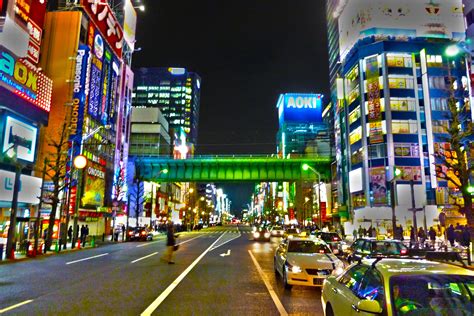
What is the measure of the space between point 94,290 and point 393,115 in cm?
5336

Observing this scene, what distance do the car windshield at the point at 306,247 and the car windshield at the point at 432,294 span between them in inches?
329

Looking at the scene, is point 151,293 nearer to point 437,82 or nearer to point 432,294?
point 432,294

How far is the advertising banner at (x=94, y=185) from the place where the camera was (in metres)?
46.1

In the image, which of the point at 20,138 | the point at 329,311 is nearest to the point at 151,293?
the point at 329,311

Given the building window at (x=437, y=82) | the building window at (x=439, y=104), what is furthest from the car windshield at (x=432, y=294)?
the building window at (x=437, y=82)

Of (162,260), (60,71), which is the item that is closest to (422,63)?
(60,71)

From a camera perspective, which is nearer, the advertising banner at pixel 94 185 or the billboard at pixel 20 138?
the billboard at pixel 20 138

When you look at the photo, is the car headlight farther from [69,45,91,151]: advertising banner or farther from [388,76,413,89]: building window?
[388,76,413,89]: building window

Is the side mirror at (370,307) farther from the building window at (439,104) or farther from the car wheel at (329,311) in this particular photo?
the building window at (439,104)

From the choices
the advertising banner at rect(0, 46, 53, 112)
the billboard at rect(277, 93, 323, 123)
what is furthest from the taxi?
the billboard at rect(277, 93, 323, 123)

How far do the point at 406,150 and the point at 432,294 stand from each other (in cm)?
5555

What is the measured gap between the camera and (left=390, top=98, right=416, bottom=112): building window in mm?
56875

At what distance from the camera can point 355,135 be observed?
61.0m

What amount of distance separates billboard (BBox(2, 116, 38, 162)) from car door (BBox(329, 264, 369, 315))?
29.1 m
